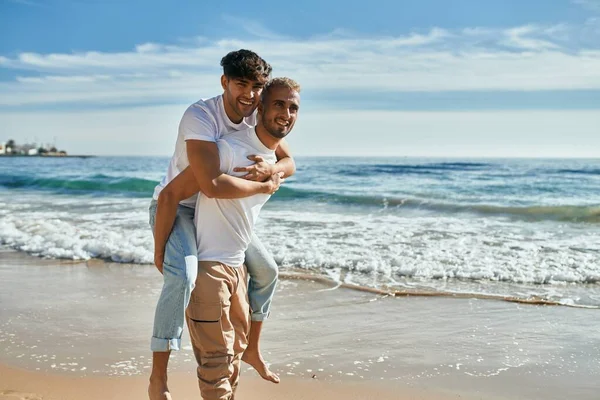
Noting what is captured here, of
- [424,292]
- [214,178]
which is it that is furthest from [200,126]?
[424,292]

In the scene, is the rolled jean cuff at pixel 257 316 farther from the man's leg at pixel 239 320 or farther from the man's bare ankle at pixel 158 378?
the man's bare ankle at pixel 158 378

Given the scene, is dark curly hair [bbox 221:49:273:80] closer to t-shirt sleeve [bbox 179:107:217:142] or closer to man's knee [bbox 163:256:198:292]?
t-shirt sleeve [bbox 179:107:217:142]

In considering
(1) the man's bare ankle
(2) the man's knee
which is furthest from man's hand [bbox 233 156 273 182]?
(1) the man's bare ankle

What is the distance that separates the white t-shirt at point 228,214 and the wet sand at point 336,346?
126cm

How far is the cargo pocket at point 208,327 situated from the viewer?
3260 millimetres

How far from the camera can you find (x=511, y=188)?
23.0 metres

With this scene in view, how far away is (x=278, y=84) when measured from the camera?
3236mm

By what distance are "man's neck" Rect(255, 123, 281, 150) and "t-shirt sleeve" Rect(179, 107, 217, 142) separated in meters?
0.23

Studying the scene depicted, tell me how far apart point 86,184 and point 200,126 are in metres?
23.2

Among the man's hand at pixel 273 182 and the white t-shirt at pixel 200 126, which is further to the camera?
the man's hand at pixel 273 182

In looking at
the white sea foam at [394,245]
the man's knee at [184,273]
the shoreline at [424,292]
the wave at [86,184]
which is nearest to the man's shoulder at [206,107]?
the man's knee at [184,273]

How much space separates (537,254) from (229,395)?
22.8ft

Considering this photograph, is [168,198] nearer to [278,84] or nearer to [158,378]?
[278,84]

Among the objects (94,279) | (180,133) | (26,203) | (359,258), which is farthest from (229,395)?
(26,203)
